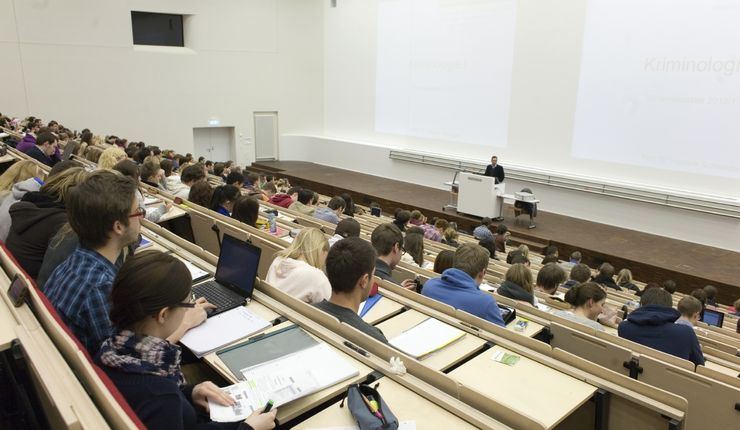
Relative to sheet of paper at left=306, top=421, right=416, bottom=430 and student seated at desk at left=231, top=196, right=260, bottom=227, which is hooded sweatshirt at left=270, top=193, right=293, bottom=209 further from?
sheet of paper at left=306, top=421, right=416, bottom=430

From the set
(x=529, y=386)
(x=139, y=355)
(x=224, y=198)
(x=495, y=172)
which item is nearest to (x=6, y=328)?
(x=139, y=355)

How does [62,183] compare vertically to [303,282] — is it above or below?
above

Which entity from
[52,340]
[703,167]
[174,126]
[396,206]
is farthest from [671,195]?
[174,126]

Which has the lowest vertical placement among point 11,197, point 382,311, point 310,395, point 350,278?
point 382,311

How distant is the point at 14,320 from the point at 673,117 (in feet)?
34.0

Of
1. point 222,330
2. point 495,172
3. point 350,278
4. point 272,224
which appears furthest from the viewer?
point 495,172

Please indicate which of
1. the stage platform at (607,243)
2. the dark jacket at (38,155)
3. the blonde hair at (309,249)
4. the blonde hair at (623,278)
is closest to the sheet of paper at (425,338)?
the blonde hair at (309,249)

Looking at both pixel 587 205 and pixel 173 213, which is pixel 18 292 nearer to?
pixel 173 213

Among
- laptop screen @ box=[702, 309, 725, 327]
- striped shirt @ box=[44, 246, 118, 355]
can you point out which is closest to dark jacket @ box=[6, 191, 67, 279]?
striped shirt @ box=[44, 246, 118, 355]

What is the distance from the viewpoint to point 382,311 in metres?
3.09

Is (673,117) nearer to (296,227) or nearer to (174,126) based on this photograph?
(296,227)

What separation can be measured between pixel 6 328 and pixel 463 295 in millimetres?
2348

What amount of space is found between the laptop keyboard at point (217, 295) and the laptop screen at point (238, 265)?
1.8 inches

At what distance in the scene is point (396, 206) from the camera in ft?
39.7
